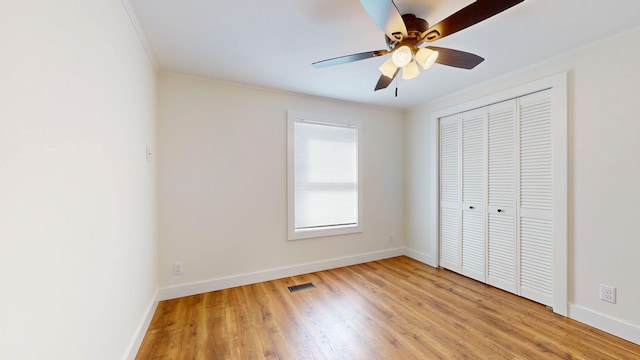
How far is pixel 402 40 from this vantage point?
162 cm

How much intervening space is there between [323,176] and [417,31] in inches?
84.2

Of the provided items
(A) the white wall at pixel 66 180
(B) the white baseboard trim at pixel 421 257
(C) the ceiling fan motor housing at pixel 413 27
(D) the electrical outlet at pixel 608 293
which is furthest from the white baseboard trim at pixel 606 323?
(A) the white wall at pixel 66 180

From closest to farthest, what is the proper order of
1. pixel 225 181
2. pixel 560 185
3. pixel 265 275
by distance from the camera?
1. pixel 560 185
2. pixel 225 181
3. pixel 265 275

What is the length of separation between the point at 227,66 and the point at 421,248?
11.4ft

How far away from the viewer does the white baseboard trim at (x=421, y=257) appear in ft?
11.7

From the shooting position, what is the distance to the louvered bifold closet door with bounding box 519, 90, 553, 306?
237 centimetres

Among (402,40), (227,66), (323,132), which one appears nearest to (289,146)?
(323,132)

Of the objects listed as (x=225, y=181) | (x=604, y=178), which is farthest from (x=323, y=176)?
(x=604, y=178)

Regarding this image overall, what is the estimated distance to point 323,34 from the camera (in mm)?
1913

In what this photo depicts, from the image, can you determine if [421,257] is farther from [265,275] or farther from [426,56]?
[426,56]

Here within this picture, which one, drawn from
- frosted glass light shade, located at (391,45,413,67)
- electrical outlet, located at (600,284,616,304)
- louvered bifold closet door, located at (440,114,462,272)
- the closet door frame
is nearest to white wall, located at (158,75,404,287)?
louvered bifold closet door, located at (440,114,462,272)

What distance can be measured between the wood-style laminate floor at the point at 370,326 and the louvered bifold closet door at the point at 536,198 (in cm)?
25

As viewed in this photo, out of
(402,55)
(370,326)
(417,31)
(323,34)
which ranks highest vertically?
(323,34)

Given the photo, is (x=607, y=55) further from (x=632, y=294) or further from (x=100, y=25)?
(x=100, y=25)
